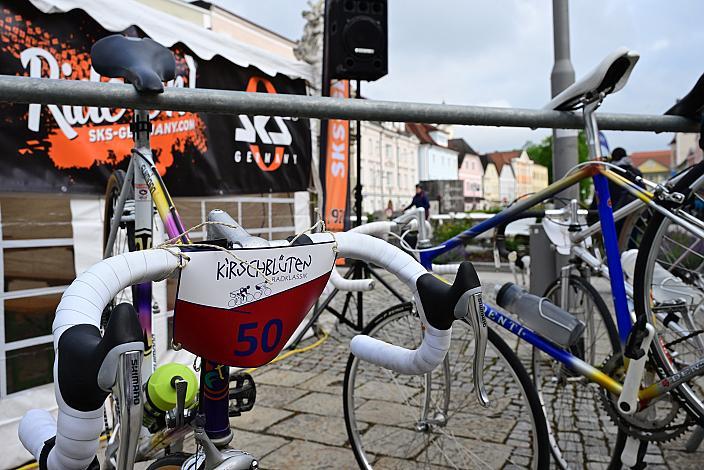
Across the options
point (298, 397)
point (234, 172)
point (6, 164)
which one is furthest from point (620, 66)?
point (234, 172)

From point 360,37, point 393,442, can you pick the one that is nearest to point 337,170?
point 360,37

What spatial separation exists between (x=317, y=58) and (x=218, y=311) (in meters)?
5.52

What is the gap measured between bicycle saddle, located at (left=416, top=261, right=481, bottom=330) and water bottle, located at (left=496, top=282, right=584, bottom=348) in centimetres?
142

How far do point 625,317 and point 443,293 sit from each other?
57.1 inches

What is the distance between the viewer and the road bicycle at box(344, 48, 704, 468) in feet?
6.46

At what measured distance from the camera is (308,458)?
2893 mm

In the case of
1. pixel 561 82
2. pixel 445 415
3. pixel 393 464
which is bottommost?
pixel 393 464

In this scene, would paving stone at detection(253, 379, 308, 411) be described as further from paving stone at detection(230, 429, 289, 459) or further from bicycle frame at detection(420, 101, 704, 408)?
bicycle frame at detection(420, 101, 704, 408)

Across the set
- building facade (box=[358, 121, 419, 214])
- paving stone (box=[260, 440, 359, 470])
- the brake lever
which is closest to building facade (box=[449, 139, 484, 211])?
building facade (box=[358, 121, 419, 214])

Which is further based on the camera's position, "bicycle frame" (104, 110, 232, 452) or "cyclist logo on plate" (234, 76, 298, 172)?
"cyclist logo on plate" (234, 76, 298, 172)

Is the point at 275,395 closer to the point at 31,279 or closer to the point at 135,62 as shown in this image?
the point at 31,279

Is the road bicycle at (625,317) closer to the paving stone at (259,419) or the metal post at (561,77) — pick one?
the paving stone at (259,419)

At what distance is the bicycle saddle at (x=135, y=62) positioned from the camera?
133 centimetres

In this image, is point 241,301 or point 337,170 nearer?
point 241,301
